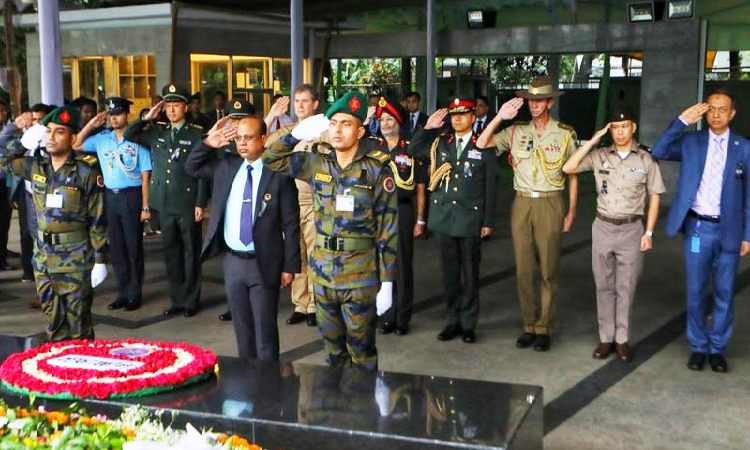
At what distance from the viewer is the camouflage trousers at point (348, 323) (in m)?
4.66

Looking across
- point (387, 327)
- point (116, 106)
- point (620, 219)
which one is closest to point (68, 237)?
point (116, 106)

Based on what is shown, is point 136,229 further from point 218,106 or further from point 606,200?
point 218,106

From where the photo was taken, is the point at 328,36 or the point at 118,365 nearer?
the point at 118,365

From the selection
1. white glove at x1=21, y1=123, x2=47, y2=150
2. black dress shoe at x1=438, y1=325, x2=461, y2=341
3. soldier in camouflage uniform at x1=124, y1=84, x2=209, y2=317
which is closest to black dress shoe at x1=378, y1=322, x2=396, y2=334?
black dress shoe at x1=438, y1=325, x2=461, y2=341

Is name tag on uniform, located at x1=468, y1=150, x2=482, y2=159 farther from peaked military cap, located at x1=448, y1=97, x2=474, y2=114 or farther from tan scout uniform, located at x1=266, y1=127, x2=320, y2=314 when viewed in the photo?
tan scout uniform, located at x1=266, y1=127, x2=320, y2=314

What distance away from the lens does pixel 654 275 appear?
29.3ft

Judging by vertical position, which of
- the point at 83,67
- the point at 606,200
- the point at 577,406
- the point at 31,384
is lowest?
the point at 577,406

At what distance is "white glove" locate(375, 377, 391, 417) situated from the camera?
11.1 feet

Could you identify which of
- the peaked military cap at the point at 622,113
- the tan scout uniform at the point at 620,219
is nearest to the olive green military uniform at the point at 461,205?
the tan scout uniform at the point at 620,219

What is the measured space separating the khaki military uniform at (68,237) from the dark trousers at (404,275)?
2.20m

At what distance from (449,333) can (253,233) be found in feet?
7.23

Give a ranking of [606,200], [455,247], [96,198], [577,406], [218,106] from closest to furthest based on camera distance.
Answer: [577,406] → [96,198] → [606,200] → [455,247] → [218,106]

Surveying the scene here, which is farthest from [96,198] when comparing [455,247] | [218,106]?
[218,106]

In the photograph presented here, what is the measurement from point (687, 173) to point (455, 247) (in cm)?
170
